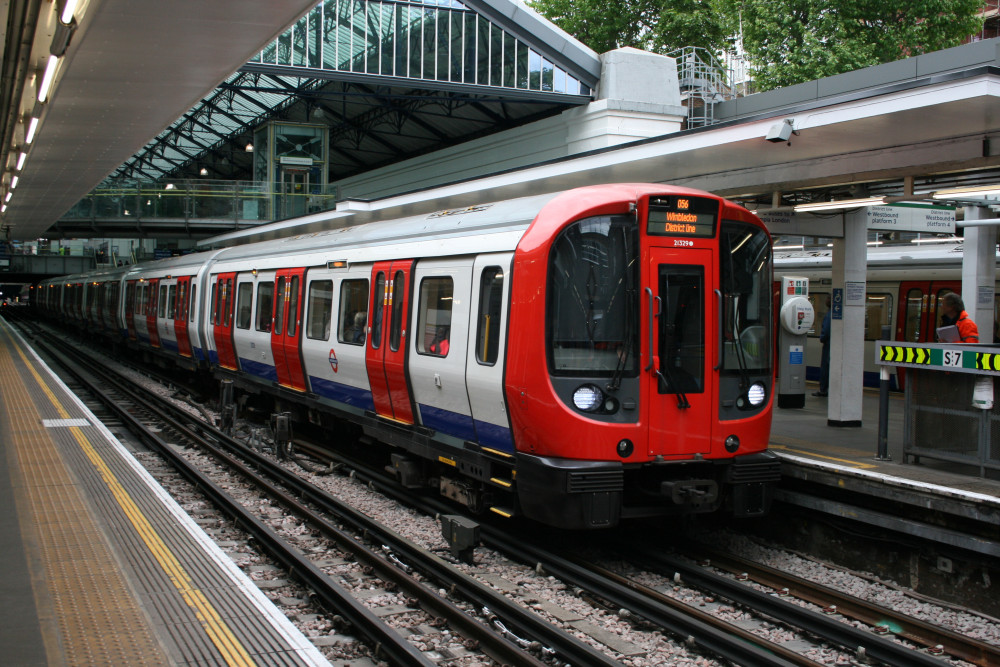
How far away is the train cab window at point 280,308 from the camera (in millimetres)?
12344

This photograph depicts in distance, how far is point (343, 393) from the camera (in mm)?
10516

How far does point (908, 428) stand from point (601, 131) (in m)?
17.1

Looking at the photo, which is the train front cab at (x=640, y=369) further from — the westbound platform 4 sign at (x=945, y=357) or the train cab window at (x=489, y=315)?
the westbound platform 4 sign at (x=945, y=357)

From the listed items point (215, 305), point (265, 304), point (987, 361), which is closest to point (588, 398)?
point (987, 361)

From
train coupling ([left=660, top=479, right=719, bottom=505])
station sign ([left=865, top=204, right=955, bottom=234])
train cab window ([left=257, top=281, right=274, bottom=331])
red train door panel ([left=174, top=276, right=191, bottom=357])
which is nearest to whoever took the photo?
train coupling ([left=660, top=479, right=719, bottom=505])

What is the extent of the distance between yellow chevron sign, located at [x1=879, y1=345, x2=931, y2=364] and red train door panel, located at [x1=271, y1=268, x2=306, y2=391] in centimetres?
713

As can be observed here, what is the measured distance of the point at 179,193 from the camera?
2988cm

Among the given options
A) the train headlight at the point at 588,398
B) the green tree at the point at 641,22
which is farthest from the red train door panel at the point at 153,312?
the green tree at the point at 641,22

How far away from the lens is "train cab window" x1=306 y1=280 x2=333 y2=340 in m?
10.8

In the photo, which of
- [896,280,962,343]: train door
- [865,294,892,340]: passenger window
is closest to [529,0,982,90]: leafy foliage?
[865,294,892,340]: passenger window

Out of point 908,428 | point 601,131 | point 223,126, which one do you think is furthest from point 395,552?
point 223,126

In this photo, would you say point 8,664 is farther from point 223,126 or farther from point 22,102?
point 223,126

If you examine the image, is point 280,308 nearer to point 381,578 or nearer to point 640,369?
point 381,578

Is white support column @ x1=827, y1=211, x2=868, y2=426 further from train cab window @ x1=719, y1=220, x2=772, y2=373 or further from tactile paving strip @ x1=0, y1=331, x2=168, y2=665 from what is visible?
tactile paving strip @ x1=0, y1=331, x2=168, y2=665
